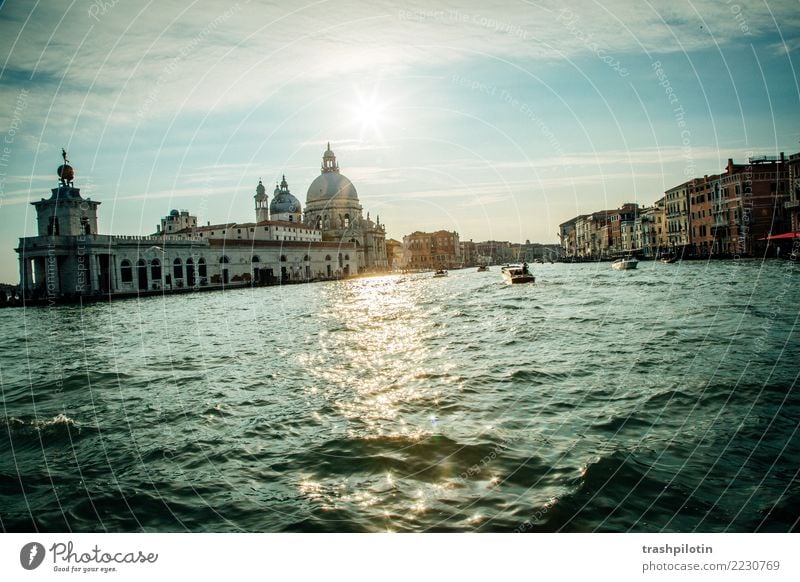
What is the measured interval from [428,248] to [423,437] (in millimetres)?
126493

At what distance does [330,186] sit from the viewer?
105562 mm

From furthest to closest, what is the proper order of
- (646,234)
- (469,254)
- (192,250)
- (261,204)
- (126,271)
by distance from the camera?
(469,254)
(261,204)
(646,234)
(192,250)
(126,271)

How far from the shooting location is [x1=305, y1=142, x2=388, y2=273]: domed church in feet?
337

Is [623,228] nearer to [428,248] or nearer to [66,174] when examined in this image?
[428,248]

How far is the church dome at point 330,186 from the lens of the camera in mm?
104688

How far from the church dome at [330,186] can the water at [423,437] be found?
95214mm

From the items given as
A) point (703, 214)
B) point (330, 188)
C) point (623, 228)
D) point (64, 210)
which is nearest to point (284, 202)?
point (330, 188)

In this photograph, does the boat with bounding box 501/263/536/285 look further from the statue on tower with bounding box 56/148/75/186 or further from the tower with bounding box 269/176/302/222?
the tower with bounding box 269/176/302/222

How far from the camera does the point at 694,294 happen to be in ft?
67.4

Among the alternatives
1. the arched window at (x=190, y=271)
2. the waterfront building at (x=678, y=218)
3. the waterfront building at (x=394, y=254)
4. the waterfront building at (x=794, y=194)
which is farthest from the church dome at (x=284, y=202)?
the waterfront building at (x=794, y=194)

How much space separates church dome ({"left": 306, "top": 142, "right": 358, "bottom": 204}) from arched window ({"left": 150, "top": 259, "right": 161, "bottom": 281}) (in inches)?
1974

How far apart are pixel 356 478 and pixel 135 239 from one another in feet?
196

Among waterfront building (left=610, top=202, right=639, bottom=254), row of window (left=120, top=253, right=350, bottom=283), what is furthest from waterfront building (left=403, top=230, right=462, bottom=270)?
row of window (left=120, top=253, right=350, bottom=283)
